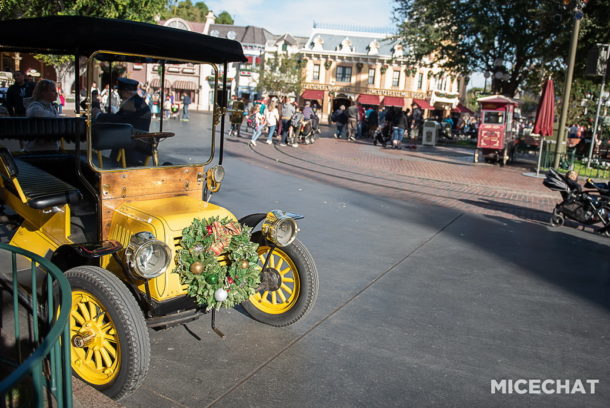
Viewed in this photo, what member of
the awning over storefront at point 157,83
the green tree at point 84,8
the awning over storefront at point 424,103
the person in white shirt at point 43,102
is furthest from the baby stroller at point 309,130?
the awning over storefront at point 424,103

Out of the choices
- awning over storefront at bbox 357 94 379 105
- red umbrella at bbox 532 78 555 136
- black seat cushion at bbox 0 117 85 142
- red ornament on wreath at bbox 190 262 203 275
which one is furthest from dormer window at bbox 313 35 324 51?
red ornament on wreath at bbox 190 262 203 275

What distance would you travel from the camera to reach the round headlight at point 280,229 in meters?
3.81

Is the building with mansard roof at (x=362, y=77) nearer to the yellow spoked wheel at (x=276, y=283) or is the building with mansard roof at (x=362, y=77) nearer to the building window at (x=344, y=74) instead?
the building window at (x=344, y=74)

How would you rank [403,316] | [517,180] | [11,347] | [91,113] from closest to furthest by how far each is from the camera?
[11,347], [91,113], [403,316], [517,180]

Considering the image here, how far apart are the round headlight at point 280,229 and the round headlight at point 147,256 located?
84cm

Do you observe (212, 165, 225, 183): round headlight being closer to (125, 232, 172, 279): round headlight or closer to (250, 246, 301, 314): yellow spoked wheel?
(250, 246, 301, 314): yellow spoked wheel

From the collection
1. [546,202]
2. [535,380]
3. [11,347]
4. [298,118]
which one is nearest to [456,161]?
[298,118]

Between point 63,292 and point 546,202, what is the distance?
10698mm

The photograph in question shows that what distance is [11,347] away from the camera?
10.9 ft

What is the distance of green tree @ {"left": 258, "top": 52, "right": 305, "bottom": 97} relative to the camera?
48969 mm

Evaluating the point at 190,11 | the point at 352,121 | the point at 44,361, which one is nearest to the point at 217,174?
the point at 44,361

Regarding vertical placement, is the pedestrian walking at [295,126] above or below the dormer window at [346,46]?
A: below

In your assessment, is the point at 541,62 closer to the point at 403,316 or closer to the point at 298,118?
the point at 298,118

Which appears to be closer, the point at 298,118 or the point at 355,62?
the point at 298,118
